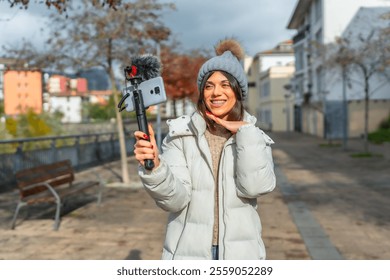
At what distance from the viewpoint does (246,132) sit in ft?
7.43

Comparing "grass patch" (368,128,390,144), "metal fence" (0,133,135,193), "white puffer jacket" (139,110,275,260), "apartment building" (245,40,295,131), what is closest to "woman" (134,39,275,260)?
"white puffer jacket" (139,110,275,260)

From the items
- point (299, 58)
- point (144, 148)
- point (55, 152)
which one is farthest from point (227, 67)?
point (299, 58)

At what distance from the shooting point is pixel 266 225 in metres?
7.25

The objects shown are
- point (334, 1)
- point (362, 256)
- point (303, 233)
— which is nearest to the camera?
point (362, 256)

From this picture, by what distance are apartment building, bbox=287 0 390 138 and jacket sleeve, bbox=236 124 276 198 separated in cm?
2118

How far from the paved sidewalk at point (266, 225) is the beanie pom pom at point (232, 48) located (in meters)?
3.39

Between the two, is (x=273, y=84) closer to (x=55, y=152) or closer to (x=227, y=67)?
(x=55, y=152)

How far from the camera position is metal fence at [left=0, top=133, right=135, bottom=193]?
10.9 m

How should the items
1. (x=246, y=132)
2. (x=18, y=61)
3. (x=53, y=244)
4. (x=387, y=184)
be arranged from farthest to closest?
(x=387, y=184), (x=18, y=61), (x=53, y=244), (x=246, y=132)

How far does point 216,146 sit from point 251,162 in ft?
0.81

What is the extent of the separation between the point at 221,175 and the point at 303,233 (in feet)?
15.2

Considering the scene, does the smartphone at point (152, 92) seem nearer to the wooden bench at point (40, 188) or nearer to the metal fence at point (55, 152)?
the wooden bench at point (40, 188)
